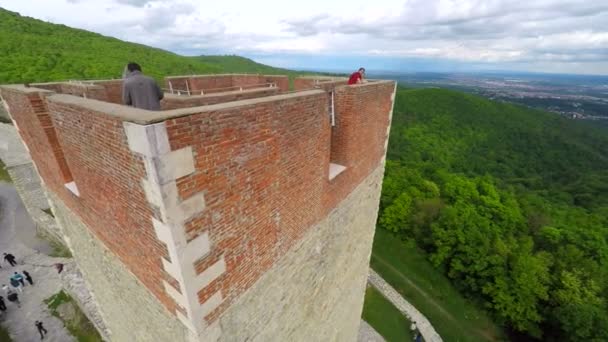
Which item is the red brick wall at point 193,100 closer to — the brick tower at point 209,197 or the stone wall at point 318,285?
the brick tower at point 209,197

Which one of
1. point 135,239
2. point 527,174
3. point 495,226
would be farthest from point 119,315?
point 527,174


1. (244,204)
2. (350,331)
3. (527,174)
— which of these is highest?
(244,204)

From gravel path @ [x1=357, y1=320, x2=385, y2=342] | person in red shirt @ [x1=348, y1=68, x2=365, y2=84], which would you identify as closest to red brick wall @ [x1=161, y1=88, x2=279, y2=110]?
person in red shirt @ [x1=348, y1=68, x2=365, y2=84]

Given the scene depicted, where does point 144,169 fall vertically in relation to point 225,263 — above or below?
above

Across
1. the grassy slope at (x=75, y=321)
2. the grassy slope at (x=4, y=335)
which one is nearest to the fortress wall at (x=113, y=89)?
the grassy slope at (x=75, y=321)

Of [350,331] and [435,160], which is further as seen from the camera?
[435,160]

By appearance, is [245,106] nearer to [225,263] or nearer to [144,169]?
[144,169]
